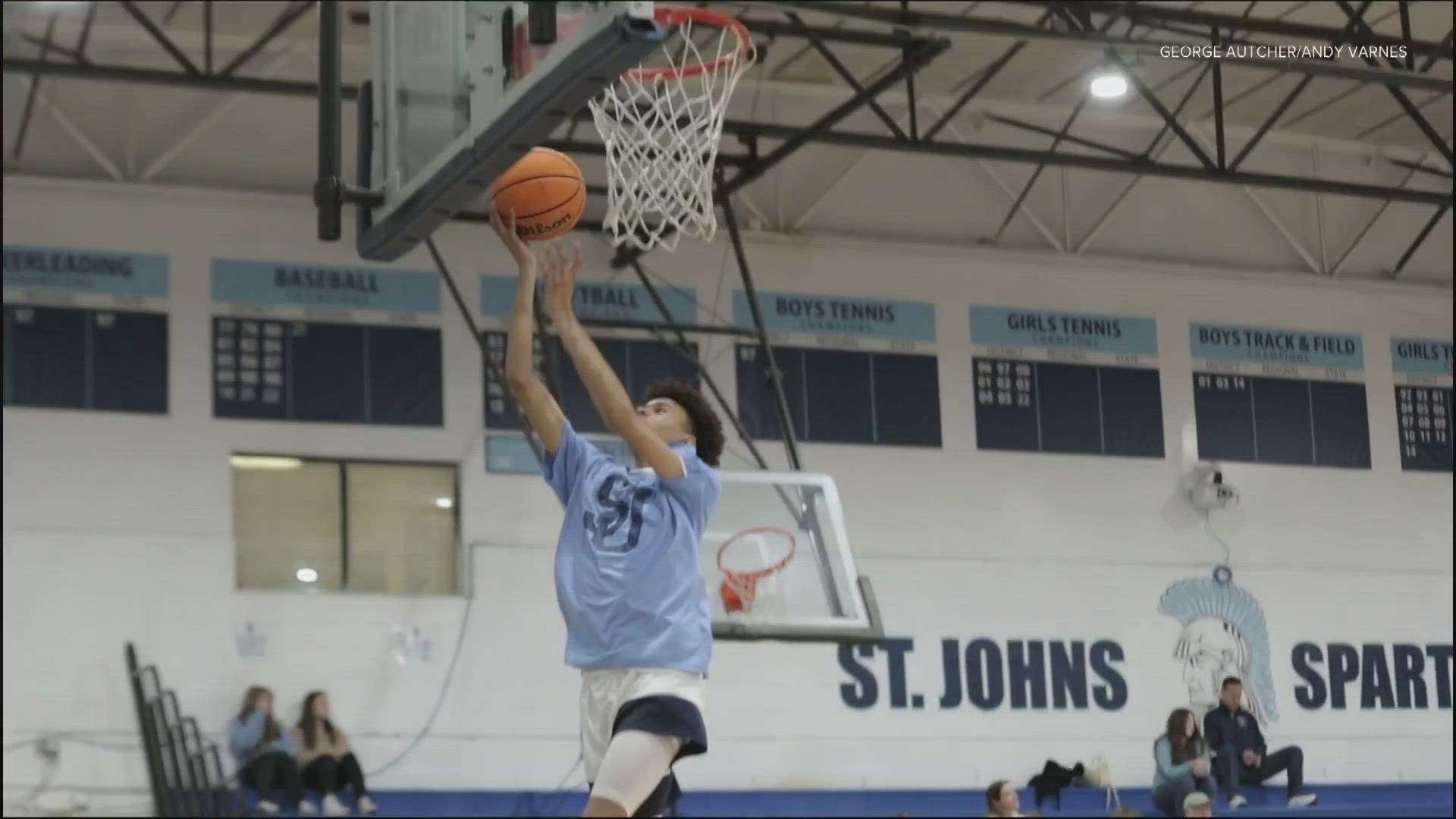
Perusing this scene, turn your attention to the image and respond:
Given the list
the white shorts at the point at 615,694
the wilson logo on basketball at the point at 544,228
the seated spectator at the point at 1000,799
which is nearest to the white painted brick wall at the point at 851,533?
the seated spectator at the point at 1000,799

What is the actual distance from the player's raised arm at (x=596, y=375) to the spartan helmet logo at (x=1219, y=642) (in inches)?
534

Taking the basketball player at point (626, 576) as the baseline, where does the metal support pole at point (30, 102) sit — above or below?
above

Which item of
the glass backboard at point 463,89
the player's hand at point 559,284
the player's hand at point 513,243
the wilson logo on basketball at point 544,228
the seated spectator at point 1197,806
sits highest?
the glass backboard at point 463,89

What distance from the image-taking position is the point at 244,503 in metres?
15.8

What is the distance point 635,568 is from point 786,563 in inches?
335

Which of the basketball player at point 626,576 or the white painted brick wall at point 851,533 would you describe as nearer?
the basketball player at point 626,576

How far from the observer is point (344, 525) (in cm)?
1595

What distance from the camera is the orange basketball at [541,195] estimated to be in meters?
6.75

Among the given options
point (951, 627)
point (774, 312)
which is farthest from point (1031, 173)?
point (951, 627)

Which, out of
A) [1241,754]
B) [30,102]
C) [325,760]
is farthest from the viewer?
[1241,754]

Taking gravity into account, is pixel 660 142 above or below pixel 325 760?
above

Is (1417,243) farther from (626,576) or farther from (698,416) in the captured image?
(626,576)

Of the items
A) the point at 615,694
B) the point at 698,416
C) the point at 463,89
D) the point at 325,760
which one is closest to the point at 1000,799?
the point at 325,760

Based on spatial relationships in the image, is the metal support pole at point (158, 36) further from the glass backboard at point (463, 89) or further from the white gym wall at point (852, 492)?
the glass backboard at point (463, 89)
